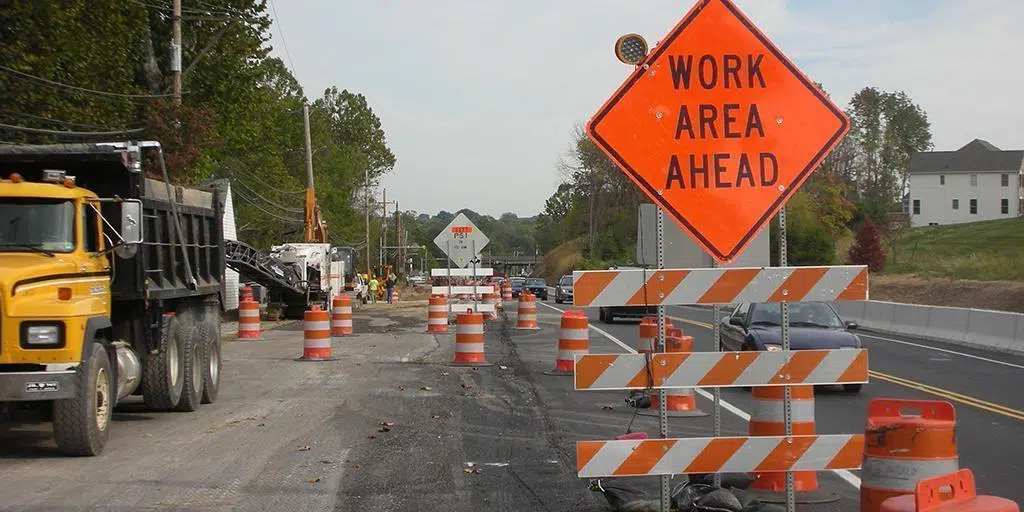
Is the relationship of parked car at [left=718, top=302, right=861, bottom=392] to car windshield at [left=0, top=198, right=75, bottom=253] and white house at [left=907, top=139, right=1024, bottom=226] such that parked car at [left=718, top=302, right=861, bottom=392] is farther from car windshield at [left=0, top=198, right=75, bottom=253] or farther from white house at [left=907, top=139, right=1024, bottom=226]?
white house at [left=907, top=139, right=1024, bottom=226]

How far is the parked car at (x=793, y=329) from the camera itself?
15.8 metres

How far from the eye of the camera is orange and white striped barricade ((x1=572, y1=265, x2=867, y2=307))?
21.4 ft

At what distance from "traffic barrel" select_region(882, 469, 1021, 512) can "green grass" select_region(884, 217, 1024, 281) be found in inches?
1831

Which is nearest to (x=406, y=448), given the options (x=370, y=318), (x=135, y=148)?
(x=135, y=148)

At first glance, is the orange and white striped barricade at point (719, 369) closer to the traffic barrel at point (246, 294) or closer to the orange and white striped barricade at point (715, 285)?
the orange and white striped barricade at point (715, 285)

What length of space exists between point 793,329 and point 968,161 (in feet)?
323

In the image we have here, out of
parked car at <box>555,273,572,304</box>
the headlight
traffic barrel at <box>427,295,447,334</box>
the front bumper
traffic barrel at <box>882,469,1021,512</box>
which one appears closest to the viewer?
traffic barrel at <box>882,469,1021,512</box>

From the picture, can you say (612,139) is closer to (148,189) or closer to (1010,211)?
(148,189)

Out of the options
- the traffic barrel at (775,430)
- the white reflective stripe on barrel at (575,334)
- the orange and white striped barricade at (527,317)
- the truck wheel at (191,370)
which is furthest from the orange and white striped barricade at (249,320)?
the traffic barrel at (775,430)

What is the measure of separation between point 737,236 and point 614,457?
1.66 meters

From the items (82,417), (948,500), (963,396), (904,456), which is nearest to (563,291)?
(963,396)

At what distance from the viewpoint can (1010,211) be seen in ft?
344

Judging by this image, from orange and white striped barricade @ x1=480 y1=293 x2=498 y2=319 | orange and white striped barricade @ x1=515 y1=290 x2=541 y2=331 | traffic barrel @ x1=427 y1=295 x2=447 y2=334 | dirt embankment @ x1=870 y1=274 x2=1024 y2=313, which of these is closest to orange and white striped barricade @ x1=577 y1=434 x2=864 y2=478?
traffic barrel @ x1=427 y1=295 x2=447 y2=334

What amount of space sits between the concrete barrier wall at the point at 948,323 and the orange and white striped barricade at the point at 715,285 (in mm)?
19539
